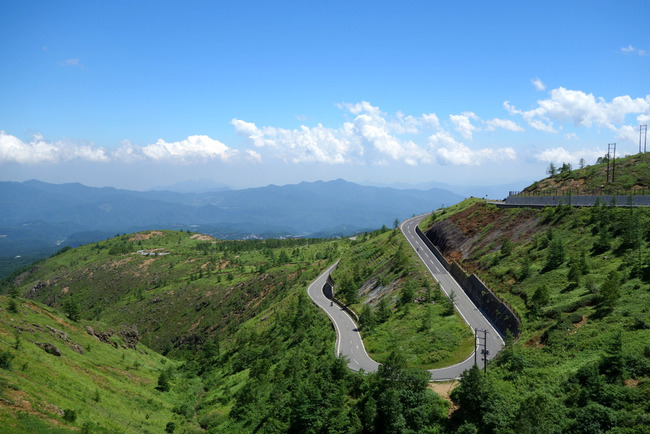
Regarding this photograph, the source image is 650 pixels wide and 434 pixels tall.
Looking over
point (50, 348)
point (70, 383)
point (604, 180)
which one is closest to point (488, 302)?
point (604, 180)

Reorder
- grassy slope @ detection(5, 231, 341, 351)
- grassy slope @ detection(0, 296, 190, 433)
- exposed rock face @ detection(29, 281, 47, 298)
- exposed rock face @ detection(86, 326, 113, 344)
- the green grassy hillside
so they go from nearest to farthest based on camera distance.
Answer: the green grassy hillside
grassy slope @ detection(0, 296, 190, 433)
exposed rock face @ detection(86, 326, 113, 344)
grassy slope @ detection(5, 231, 341, 351)
exposed rock face @ detection(29, 281, 47, 298)

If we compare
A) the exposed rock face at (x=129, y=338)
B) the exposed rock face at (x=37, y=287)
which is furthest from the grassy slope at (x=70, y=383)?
the exposed rock face at (x=37, y=287)

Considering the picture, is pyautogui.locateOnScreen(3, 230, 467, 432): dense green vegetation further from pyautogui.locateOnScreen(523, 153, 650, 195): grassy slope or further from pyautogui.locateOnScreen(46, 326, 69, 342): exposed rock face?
pyautogui.locateOnScreen(523, 153, 650, 195): grassy slope

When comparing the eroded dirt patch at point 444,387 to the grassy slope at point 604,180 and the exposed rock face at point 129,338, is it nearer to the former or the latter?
the grassy slope at point 604,180

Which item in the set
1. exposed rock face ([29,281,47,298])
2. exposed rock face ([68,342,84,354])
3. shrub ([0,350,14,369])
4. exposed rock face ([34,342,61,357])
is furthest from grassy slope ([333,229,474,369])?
exposed rock face ([29,281,47,298])

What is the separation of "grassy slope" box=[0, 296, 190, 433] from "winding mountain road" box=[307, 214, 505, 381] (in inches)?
916

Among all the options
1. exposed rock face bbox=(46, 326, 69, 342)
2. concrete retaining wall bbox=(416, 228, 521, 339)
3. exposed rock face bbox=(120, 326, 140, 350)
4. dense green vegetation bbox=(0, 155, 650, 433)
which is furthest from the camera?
exposed rock face bbox=(120, 326, 140, 350)

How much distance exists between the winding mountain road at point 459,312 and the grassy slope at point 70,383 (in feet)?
76.4

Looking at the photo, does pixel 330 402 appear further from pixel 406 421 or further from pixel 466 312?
pixel 466 312

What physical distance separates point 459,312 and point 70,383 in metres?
45.9

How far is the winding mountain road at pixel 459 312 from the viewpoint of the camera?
39.0m

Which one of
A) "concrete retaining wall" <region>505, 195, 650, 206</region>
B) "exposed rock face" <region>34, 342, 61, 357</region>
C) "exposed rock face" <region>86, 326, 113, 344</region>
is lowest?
"exposed rock face" <region>86, 326, 113, 344</region>

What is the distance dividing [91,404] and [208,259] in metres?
132

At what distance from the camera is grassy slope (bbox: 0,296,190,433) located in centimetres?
2928
